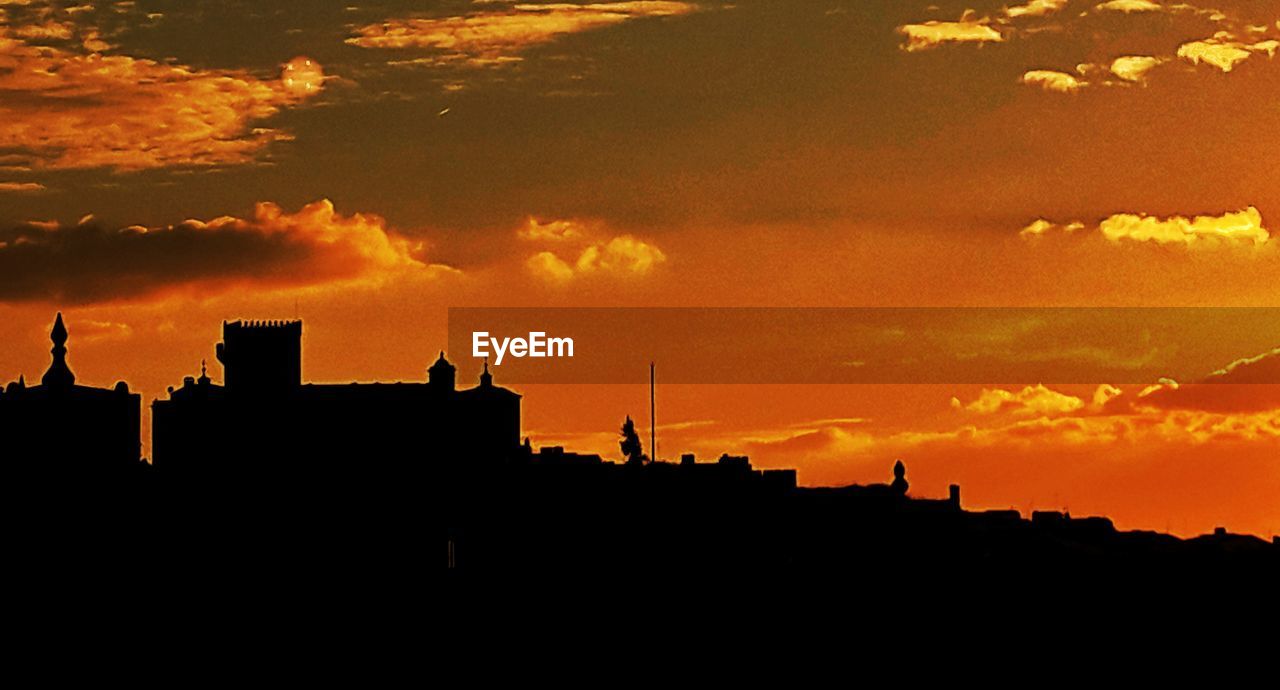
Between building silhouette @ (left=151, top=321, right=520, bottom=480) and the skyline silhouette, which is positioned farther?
building silhouette @ (left=151, top=321, right=520, bottom=480)

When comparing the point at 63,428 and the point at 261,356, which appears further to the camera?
the point at 261,356

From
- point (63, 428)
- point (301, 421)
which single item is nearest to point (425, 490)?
point (301, 421)

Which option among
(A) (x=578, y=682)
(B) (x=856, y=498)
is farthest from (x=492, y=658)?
(B) (x=856, y=498)

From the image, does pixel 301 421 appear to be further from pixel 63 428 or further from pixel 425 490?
pixel 63 428

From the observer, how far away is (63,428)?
92.2 m

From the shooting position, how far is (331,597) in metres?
86.6

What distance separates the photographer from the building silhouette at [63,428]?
297ft

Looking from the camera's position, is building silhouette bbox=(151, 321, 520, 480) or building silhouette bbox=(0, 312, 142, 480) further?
building silhouette bbox=(151, 321, 520, 480)

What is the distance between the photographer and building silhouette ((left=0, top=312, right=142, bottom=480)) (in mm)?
90625

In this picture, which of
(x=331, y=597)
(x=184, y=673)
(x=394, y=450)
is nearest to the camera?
(x=184, y=673)

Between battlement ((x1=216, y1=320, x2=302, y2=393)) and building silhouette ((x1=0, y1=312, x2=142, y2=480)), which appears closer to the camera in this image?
building silhouette ((x1=0, y1=312, x2=142, y2=480))

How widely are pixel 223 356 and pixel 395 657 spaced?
27.5 m

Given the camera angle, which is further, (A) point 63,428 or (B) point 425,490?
(B) point 425,490

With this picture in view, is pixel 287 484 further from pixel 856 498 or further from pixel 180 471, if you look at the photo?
pixel 856 498
